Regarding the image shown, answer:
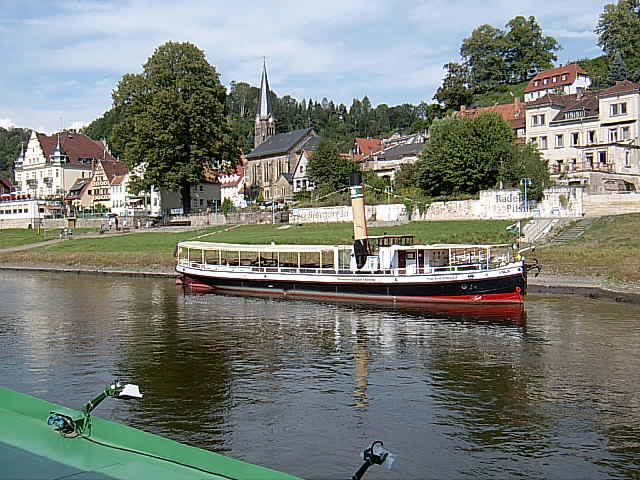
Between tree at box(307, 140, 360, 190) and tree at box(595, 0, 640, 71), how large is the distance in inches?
2629

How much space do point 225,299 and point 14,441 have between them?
33.9 m

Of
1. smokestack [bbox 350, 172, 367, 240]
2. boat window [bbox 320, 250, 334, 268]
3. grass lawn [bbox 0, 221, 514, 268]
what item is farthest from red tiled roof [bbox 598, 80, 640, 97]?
smokestack [bbox 350, 172, 367, 240]

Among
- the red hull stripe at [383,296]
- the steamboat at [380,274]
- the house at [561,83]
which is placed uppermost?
the house at [561,83]

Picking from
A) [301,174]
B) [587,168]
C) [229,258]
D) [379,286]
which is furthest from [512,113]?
[379,286]

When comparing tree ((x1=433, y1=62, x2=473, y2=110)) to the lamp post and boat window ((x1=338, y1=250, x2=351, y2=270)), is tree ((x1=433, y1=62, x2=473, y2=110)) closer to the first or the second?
the lamp post

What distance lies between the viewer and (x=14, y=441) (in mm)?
7426

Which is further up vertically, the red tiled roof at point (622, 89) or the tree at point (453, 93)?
the tree at point (453, 93)

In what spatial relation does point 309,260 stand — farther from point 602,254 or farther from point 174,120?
point 174,120

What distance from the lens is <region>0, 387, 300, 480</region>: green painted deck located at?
675cm

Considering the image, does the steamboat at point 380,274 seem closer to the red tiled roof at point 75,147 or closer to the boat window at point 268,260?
the boat window at point 268,260

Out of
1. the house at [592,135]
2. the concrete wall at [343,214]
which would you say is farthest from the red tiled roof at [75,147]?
the house at [592,135]

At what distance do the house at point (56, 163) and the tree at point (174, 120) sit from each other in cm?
5266

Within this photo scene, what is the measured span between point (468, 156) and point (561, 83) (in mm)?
60618

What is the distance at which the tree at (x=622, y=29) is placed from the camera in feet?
430
